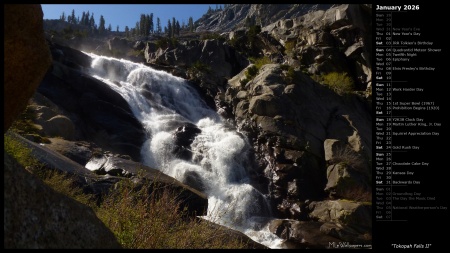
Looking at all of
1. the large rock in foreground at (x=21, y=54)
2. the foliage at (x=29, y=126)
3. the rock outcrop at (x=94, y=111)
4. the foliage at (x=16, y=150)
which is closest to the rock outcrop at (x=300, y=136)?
the rock outcrop at (x=94, y=111)

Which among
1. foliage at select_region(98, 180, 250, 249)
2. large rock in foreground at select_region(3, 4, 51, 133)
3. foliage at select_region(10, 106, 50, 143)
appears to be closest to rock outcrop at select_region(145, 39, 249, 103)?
foliage at select_region(10, 106, 50, 143)

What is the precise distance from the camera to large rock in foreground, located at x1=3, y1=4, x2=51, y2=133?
400cm

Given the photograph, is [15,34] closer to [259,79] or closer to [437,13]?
[437,13]

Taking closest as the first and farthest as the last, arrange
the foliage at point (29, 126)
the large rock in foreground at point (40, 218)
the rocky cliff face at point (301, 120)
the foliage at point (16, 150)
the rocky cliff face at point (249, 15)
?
1. the large rock in foreground at point (40, 218)
2. the foliage at point (16, 150)
3. the foliage at point (29, 126)
4. the rocky cliff face at point (301, 120)
5. the rocky cliff face at point (249, 15)

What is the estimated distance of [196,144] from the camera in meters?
26.6

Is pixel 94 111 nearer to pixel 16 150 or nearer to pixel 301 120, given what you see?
pixel 301 120

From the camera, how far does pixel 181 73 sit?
42.8 metres

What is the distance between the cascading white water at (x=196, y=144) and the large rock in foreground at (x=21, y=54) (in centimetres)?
1134

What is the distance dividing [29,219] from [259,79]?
30.7m

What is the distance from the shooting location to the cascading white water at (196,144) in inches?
830

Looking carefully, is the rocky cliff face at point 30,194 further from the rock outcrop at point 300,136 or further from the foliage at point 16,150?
the rock outcrop at point 300,136

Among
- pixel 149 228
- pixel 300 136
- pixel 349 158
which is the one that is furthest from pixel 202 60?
pixel 149 228

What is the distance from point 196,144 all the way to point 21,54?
22503mm

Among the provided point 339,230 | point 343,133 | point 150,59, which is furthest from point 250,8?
point 339,230
